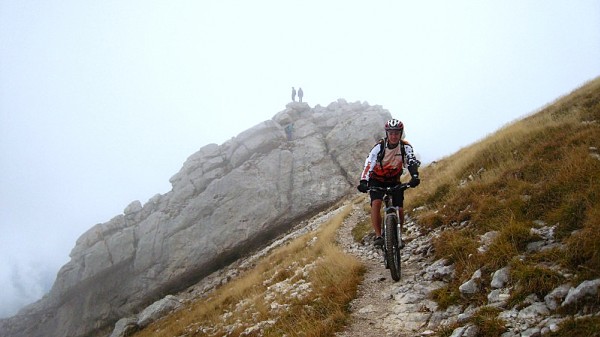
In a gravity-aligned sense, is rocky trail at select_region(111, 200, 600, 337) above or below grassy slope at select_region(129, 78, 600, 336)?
below

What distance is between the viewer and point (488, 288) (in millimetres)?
6039

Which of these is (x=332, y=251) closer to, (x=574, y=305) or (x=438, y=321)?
(x=438, y=321)

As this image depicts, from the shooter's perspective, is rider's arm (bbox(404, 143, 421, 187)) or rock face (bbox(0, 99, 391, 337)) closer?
rider's arm (bbox(404, 143, 421, 187))

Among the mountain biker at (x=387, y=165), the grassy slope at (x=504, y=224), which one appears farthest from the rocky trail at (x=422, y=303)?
the mountain biker at (x=387, y=165)

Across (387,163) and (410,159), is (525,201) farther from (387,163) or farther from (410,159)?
(387,163)

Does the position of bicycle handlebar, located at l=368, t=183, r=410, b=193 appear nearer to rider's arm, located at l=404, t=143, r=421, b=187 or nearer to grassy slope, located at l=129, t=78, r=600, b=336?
rider's arm, located at l=404, t=143, r=421, b=187

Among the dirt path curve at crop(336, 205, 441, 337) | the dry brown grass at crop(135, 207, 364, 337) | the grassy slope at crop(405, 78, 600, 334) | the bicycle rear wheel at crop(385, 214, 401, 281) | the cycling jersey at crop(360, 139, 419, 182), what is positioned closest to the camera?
the grassy slope at crop(405, 78, 600, 334)

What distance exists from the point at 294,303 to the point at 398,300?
11.7 feet

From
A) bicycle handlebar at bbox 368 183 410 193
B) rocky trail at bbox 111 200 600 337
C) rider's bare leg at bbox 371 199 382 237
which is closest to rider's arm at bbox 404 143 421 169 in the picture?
bicycle handlebar at bbox 368 183 410 193

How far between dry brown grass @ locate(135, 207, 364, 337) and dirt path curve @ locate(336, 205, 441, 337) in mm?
359

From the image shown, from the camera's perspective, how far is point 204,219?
130 feet

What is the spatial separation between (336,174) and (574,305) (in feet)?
119

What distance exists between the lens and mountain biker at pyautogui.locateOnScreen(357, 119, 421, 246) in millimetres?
8586

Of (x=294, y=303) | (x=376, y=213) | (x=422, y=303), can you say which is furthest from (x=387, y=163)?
(x=294, y=303)
